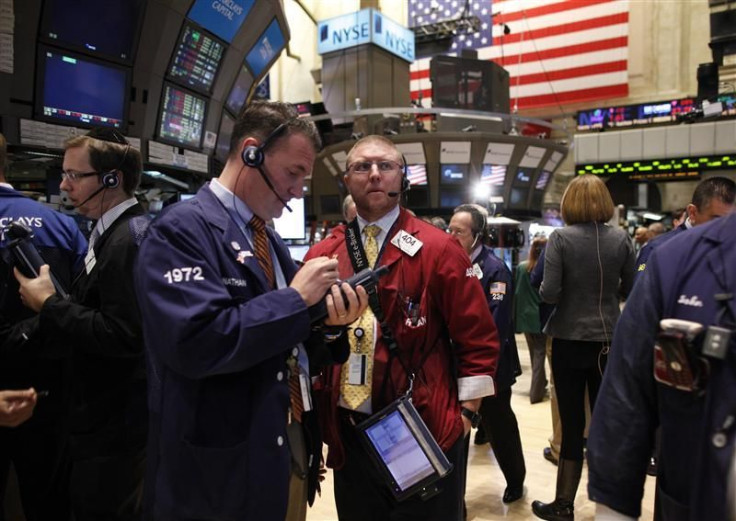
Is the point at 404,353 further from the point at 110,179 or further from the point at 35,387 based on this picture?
the point at 35,387

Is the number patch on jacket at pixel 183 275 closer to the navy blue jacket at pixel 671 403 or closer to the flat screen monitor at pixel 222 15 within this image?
the navy blue jacket at pixel 671 403

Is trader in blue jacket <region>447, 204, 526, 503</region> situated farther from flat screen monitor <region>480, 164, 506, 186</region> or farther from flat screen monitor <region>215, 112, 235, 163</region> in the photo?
flat screen monitor <region>480, 164, 506, 186</region>

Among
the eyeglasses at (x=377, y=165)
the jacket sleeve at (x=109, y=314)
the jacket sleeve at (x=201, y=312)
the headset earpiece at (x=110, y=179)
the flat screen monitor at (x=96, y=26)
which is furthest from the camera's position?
the flat screen monitor at (x=96, y=26)

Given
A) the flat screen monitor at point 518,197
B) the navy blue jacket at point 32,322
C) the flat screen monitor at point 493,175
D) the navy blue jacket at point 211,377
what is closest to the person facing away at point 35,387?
the navy blue jacket at point 32,322

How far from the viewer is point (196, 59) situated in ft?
19.5

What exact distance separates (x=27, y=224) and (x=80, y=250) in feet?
1.04

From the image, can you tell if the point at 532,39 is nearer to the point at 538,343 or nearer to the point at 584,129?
the point at 584,129

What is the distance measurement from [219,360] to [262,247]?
1.48 ft

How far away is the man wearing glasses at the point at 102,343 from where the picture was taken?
83.4 inches

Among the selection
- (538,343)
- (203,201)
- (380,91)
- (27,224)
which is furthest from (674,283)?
(380,91)

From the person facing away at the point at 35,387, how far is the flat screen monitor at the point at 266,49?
4.89m

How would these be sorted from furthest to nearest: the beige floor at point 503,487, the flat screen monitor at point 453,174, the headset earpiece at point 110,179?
the flat screen monitor at point 453,174 → the beige floor at point 503,487 → the headset earpiece at point 110,179

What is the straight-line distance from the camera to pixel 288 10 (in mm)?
24172

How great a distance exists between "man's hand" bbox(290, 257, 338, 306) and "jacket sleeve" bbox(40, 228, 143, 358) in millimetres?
1007
